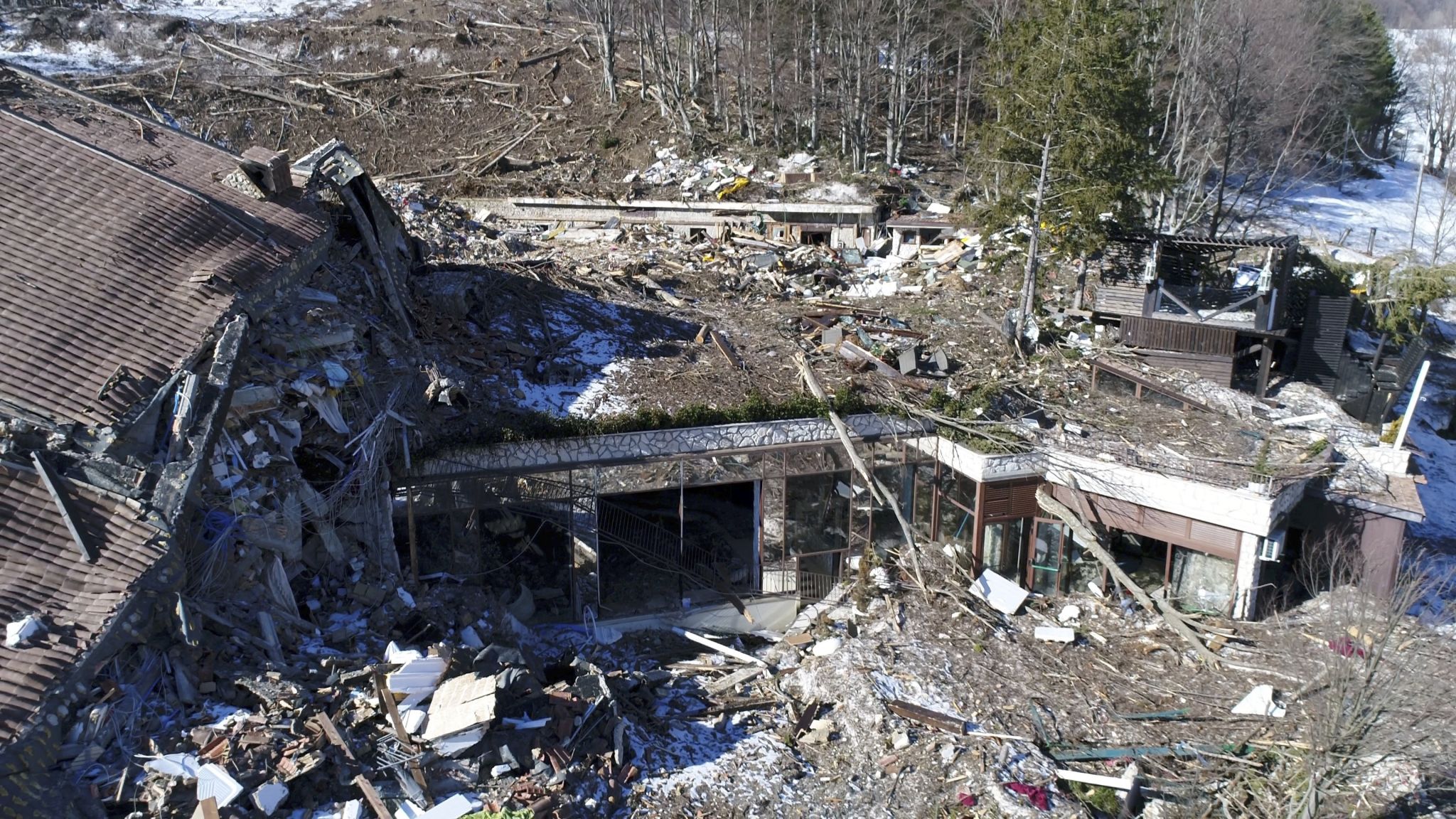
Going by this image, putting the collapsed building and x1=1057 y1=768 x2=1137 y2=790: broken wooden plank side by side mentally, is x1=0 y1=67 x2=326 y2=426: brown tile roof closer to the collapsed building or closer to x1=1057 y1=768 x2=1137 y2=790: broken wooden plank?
the collapsed building

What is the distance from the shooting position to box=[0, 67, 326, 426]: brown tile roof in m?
11.7

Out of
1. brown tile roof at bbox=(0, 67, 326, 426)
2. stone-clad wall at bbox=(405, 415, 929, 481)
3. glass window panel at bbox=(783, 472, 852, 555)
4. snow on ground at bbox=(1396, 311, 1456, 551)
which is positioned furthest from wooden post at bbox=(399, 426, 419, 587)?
snow on ground at bbox=(1396, 311, 1456, 551)

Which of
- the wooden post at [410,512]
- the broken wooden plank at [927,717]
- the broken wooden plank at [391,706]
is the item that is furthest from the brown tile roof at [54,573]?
the broken wooden plank at [927,717]

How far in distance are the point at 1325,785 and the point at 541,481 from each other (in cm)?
1170

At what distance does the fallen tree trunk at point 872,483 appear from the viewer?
55.9ft

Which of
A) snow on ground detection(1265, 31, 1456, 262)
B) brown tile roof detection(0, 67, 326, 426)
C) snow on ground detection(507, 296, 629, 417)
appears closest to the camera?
brown tile roof detection(0, 67, 326, 426)

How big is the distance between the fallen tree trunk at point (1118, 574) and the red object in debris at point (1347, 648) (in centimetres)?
283

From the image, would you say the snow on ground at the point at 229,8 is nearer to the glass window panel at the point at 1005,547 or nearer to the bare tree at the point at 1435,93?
the glass window panel at the point at 1005,547

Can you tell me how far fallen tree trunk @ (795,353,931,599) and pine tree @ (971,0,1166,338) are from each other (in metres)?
5.38

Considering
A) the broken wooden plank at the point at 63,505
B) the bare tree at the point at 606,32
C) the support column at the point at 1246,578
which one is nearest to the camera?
the broken wooden plank at the point at 63,505

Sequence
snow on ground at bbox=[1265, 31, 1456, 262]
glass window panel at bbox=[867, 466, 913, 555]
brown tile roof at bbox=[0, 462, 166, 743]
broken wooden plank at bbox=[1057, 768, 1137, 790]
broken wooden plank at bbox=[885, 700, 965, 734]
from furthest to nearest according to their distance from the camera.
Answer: snow on ground at bbox=[1265, 31, 1456, 262], glass window panel at bbox=[867, 466, 913, 555], broken wooden plank at bbox=[885, 700, 965, 734], broken wooden plank at bbox=[1057, 768, 1137, 790], brown tile roof at bbox=[0, 462, 166, 743]

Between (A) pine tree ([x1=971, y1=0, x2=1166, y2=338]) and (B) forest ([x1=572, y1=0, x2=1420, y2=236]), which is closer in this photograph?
(A) pine tree ([x1=971, y1=0, x2=1166, y2=338])

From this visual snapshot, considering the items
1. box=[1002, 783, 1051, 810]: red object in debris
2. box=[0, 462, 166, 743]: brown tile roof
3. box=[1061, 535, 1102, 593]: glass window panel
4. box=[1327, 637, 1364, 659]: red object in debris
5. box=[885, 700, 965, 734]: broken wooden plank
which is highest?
box=[0, 462, 166, 743]: brown tile roof

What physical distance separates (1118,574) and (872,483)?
445 cm
